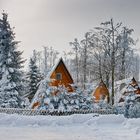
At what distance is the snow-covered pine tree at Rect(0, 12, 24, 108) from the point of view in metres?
29.5

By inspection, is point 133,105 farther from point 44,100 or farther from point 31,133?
point 31,133

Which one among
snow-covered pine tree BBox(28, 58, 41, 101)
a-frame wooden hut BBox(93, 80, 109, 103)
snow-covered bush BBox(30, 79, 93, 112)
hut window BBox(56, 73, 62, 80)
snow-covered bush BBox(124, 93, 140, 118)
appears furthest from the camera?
a-frame wooden hut BBox(93, 80, 109, 103)

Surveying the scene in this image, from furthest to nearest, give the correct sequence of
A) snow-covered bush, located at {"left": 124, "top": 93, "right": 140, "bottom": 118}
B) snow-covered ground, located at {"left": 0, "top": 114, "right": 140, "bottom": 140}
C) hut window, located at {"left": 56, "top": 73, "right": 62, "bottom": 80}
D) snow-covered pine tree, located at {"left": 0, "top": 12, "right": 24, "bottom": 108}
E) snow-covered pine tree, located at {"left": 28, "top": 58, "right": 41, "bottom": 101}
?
snow-covered pine tree, located at {"left": 28, "top": 58, "right": 41, "bottom": 101}
hut window, located at {"left": 56, "top": 73, "right": 62, "bottom": 80}
snow-covered pine tree, located at {"left": 0, "top": 12, "right": 24, "bottom": 108}
snow-covered bush, located at {"left": 124, "top": 93, "right": 140, "bottom": 118}
snow-covered ground, located at {"left": 0, "top": 114, "right": 140, "bottom": 140}

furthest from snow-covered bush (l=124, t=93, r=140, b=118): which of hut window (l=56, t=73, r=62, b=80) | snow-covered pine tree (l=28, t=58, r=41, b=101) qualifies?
snow-covered pine tree (l=28, t=58, r=41, b=101)

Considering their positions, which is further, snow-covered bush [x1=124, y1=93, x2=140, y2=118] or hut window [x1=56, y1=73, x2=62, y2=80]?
hut window [x1=56, y1=73, x2=62, y2=80]

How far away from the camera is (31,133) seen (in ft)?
37.7

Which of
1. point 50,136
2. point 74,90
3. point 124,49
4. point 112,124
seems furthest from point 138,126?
point 124,49

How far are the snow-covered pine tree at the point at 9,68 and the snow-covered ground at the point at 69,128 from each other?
1537 centimetres

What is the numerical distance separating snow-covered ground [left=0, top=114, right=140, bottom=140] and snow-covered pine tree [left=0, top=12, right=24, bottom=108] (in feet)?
50.4

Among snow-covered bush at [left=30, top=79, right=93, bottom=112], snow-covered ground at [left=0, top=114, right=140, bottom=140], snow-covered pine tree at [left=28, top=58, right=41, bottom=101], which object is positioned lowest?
snow-covered ground at [left=0, top=114, right=140, bottom=140]

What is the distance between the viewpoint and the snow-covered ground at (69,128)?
10.9m

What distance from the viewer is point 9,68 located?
1183 inches

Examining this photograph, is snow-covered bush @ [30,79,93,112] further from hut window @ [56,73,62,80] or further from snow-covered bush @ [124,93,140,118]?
hut window @ [56,73,62,80]

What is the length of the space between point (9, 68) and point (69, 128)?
1774cm
